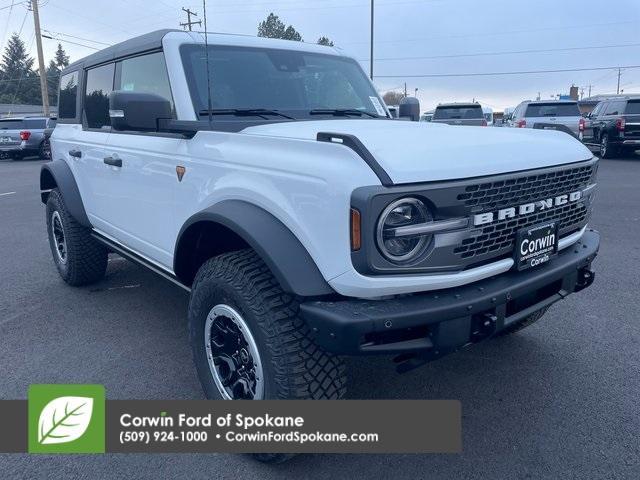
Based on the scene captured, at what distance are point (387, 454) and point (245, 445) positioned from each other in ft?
2.19

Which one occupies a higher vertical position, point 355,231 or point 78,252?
point 355,231

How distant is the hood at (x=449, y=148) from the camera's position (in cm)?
216

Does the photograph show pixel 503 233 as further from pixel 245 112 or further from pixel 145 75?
pixel 145 75

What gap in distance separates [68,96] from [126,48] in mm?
1496

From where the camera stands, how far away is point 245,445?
2.49 meters

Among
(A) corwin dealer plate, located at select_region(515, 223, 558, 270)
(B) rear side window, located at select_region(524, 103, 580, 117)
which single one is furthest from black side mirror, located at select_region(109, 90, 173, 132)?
(B) rear side window, located at select_region(524, 103, 580, 117)

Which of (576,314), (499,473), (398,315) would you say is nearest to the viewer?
(398,315)

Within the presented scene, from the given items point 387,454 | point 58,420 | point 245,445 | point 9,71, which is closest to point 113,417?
point 58,420

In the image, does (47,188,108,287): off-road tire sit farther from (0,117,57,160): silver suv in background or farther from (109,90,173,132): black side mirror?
(0,117,57,160): silver suv in background

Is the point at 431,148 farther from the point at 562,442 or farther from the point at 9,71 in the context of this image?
the point at 9,71

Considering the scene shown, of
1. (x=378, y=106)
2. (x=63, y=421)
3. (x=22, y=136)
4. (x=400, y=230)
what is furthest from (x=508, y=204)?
(x=22, y=136)

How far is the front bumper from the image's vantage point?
6.72ft

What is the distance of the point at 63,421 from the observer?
2.68 metres

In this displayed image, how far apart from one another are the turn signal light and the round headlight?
0.26ft
